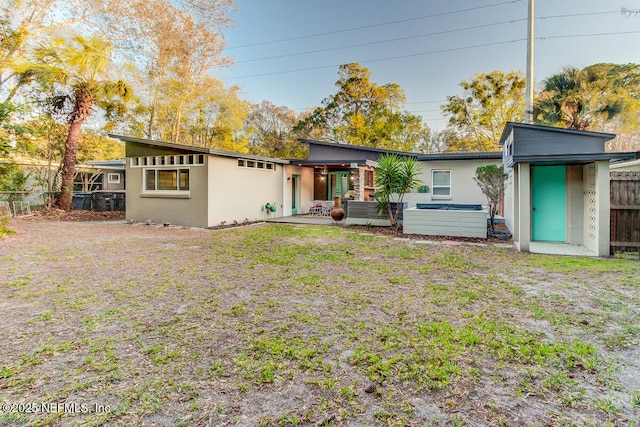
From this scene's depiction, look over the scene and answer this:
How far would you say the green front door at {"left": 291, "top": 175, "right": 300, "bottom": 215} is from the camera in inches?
615

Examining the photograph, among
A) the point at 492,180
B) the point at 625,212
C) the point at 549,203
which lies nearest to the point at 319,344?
the point at 625,212

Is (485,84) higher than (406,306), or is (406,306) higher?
(485,84)

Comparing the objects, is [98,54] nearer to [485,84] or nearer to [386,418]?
[386,418]

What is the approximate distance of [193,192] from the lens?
11125 mm

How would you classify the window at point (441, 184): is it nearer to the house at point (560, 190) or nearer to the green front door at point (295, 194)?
the house at point (560, 190)

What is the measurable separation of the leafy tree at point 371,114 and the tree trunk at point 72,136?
17984mm

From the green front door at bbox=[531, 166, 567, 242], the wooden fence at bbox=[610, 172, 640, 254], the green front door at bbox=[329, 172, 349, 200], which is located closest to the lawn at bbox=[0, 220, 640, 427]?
the wooden fence at bbox=[610, 172, 640, 254]

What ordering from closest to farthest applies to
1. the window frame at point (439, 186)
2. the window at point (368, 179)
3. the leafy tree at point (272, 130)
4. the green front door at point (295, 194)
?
1. the window frame at point (439, 186)
2. the window at point (368, 179)
3. the green front door at point (295, 194)
4. the leafy tree at point (272, 130)

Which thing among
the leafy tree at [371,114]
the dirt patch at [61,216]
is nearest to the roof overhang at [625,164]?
the leafy tree at [371,114]

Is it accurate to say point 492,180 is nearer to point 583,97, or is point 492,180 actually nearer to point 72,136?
point 583,97

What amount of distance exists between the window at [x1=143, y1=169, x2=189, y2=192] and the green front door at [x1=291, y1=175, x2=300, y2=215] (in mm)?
5536

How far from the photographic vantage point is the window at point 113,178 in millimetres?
21594

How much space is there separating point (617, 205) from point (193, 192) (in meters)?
11.8

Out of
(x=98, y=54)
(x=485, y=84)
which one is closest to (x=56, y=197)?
(x=98, y=54)
